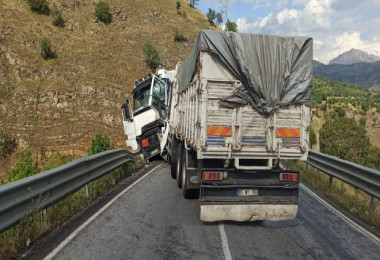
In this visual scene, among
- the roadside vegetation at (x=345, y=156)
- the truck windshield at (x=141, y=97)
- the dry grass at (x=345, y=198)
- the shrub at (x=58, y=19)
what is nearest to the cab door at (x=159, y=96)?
the truck windshield at (x=141, y=97)

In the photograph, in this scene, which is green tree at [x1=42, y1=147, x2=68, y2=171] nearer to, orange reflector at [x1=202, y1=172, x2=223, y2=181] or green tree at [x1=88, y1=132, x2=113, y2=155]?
green tree at [x1=88, y1=132, x2=113, y2=155]

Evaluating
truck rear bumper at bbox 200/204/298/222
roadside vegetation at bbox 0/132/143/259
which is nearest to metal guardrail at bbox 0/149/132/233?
roadside vegetation at bbox 0/132/143/259

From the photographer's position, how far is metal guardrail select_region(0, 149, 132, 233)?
4.61m

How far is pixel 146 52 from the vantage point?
130ft

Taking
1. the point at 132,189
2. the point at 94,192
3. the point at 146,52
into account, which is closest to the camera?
the point at 94,192

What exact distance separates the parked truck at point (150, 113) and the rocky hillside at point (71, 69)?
46.4 feet

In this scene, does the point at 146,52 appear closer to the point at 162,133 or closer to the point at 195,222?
the point at 162,133

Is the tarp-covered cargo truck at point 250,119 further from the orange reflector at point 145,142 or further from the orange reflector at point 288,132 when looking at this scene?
the orange reflector at point 145,142

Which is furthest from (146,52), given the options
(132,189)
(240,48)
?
(240,48)

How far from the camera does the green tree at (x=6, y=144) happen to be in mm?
25312

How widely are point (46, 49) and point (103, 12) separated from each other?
1360 centimetres

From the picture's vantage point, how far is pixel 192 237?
18.0 ft

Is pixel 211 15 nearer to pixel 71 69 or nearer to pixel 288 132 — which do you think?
pixel 71 69

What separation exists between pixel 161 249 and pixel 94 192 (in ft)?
12.5
